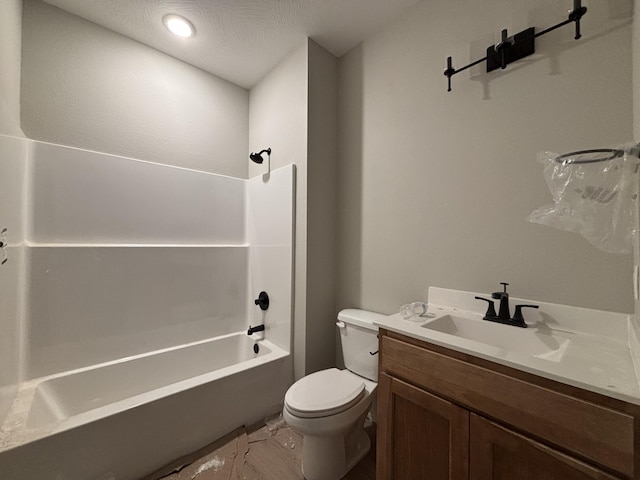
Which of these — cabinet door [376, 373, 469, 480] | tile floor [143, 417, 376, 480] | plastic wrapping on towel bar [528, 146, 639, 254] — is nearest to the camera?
plastic wrapping on towel bar [528, 146, 639, 254]

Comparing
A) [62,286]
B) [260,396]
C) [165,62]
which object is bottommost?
[260,396]

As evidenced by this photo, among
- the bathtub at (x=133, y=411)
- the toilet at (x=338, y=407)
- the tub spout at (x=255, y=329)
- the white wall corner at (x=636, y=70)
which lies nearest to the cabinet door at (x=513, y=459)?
the toilet at (x=338, y=407)

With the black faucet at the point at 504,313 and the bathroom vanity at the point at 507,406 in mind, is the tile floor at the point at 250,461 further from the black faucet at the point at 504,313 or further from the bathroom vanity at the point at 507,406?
the black faucet at the point at 504,313

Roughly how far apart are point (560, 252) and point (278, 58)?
2.22 metres

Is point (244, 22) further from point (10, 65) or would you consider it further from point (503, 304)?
point (503, 304)

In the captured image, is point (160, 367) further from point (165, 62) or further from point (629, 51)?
point (629, 51)

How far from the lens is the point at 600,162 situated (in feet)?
2.58

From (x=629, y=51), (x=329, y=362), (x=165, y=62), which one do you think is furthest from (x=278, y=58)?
(x=329, y=362)

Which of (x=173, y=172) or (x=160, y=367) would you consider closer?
(x=160, y=367)

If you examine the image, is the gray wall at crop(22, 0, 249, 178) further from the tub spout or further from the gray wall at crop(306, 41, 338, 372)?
the tub spout

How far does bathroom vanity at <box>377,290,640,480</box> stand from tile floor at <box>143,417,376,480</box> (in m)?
0.51

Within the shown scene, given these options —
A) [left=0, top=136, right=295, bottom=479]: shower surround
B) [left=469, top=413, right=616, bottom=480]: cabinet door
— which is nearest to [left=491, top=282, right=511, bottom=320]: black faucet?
[left=469, top=413, right=616, bottom=480]: cabinet door

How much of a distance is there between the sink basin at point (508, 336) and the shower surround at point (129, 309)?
1.07 meters

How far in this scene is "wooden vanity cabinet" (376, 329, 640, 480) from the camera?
625mm
